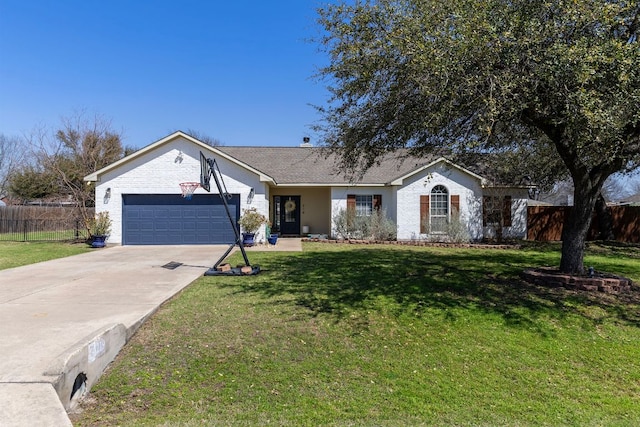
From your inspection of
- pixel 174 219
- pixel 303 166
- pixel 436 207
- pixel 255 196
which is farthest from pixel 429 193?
pixel 174 219

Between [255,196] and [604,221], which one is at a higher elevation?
[255,196]

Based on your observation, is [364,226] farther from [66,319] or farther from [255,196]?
[66,319]

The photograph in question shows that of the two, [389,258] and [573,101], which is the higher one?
[573,101]

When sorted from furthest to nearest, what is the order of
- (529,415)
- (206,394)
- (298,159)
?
(298,159)
(206,394)
(529,415)

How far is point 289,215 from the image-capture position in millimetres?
21766

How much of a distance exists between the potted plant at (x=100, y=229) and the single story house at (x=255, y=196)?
1.30 ft

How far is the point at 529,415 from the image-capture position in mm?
3670

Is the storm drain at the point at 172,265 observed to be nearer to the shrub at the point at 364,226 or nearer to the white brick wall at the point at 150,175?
the white brick wall at the point at 150,175

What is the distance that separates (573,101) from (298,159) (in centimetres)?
1791

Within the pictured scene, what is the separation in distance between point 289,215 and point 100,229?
355 inches

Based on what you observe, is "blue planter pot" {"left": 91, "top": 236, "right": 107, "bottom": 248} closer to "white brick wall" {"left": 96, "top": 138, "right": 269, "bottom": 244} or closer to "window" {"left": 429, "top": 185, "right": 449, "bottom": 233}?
"white brick wall" {"left": 96, "top": 138, "right": 269, "bottom": 244}

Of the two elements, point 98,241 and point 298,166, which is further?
point 298,166

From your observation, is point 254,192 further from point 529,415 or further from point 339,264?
point 529,415

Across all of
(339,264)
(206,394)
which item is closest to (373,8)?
(206,394)
